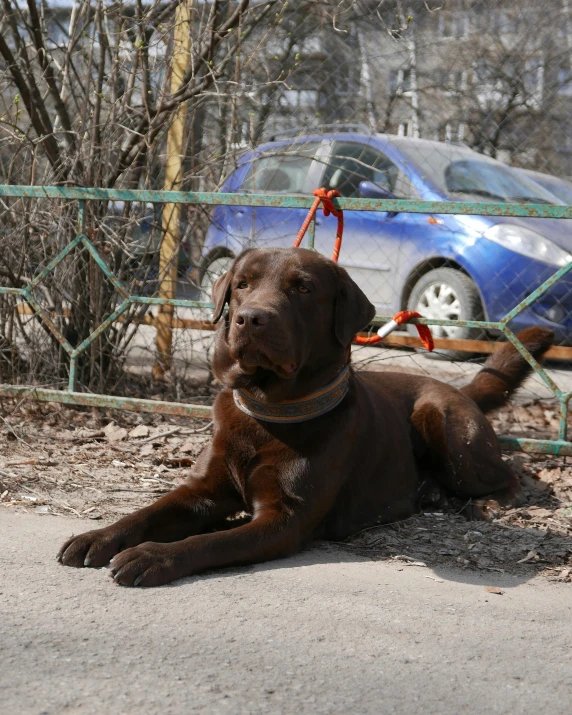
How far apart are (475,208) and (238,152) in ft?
5.93

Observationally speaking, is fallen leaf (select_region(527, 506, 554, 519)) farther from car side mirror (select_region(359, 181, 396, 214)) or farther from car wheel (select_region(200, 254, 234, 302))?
car side mirror (select_region(359, 181, 396, 214))

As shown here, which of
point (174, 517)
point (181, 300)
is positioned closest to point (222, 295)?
point (174, 517)

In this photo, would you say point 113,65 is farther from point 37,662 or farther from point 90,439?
point 37,662

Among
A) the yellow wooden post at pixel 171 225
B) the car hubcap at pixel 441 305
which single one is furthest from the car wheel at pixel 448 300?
the yellow wooden post at pixel 171 225

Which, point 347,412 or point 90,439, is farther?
point 90,439

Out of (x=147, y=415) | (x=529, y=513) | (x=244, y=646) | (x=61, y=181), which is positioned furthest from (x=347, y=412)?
(x=61, y=181)

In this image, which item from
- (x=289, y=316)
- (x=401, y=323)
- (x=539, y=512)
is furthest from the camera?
(x=401, y=323)

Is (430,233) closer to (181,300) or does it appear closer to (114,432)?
(181,300)

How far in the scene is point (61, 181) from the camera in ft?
18.5

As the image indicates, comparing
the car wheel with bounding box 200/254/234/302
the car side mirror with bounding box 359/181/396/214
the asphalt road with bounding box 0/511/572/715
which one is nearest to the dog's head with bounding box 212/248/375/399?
the asphalt road with bounding box 0/511/572/715

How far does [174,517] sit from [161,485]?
95 cm

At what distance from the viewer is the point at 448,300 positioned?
736 centimetres

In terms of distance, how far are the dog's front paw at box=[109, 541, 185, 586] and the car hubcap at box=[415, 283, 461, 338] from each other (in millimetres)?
4462

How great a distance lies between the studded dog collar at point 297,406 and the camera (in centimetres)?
376
